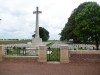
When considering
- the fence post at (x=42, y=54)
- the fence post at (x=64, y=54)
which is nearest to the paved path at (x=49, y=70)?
the fence post at (x=64, y=54)

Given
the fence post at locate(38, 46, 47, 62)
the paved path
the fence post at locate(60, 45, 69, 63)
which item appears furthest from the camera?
the fence post at locate(38, 46, 47, 62)

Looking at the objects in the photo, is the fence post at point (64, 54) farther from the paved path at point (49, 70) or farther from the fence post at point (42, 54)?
the paved path at point (49, 70)

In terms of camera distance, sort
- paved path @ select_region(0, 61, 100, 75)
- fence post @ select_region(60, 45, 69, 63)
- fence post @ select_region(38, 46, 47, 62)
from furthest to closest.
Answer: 1. fence post @ select_region(38, 46, 47, 62)
2. fence post @ select_region(60, 45, 69, 63)
3. paved path @ select_region(0, 61, 100, 75)

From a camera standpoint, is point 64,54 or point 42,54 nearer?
point 64,54

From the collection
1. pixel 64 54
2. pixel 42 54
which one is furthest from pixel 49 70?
pixel 42 54

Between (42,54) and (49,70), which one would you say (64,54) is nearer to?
(42,54)

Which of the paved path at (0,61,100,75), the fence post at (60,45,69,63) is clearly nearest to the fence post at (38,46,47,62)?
the fence post at (60,45,69,63)

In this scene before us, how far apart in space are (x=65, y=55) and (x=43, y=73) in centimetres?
715

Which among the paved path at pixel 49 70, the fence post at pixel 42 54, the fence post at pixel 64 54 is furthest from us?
the fence post at pixel 42 54

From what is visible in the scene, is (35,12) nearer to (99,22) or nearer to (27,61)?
(99,22)

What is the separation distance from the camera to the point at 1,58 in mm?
23516

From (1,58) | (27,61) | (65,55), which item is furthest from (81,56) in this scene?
(1,58)

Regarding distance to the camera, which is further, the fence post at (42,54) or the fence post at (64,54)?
the fence post at (42,54)

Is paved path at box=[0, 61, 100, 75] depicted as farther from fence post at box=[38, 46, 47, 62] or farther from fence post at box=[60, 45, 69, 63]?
fence post at box=[38, 46, 47, 62]
